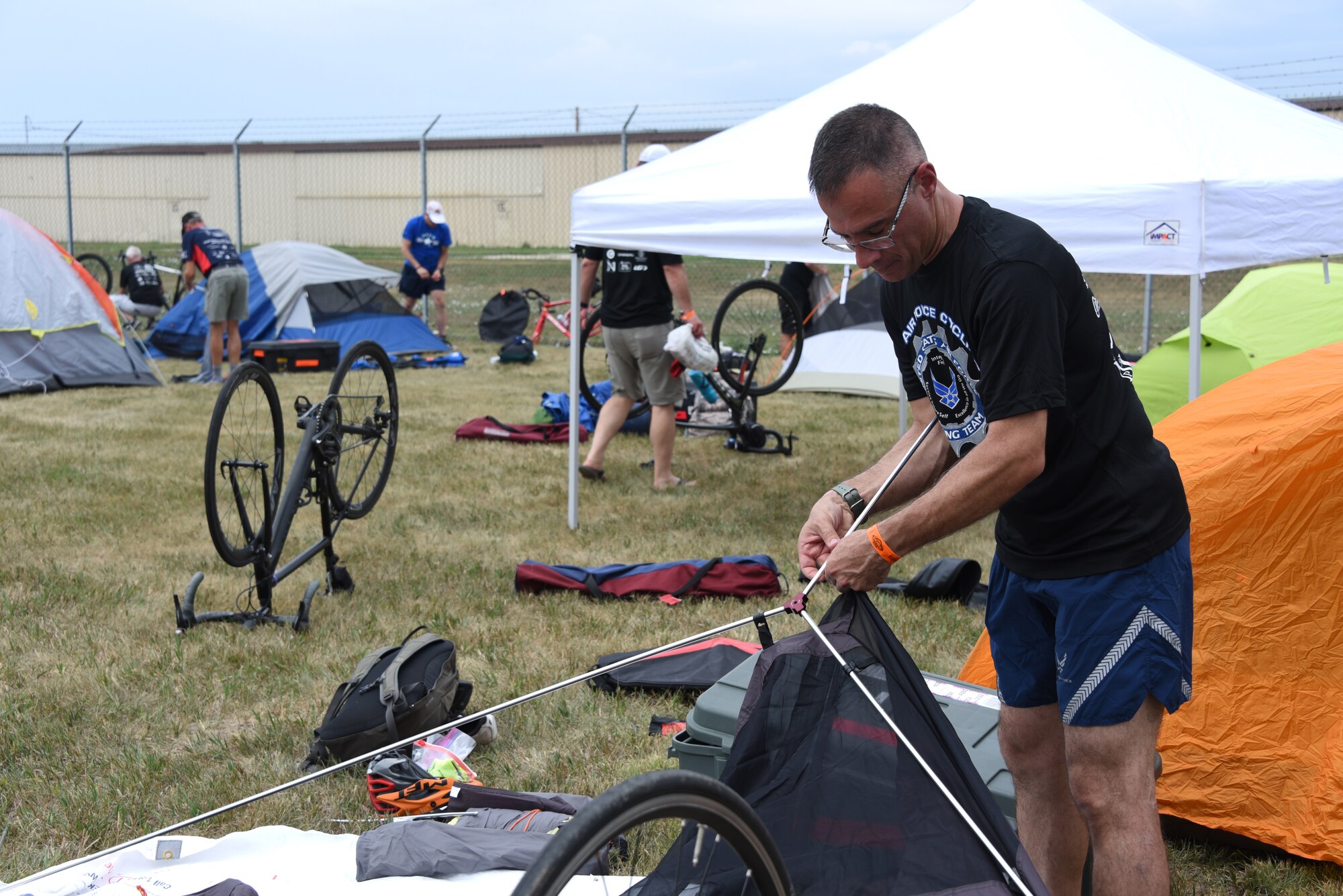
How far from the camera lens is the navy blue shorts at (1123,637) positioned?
2016 millimetres

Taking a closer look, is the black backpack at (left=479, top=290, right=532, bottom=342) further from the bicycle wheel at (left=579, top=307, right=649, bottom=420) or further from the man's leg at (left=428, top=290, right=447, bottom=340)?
the bicycle wheel at (left=579, top=307, right=649, bottom=420)

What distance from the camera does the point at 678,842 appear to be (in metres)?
1.73

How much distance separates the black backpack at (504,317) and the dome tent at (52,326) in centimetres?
443

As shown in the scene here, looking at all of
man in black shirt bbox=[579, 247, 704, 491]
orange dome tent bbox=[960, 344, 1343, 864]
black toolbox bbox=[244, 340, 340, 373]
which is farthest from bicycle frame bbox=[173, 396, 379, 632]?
black toolbox bbox=[244, 340, 340, 373]

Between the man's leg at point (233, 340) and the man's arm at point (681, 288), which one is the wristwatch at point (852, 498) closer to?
the man's arm at point (681, 288)

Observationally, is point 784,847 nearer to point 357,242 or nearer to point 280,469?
point 280,469

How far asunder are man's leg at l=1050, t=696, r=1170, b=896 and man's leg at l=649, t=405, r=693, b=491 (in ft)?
16.0

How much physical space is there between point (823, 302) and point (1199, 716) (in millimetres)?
6446

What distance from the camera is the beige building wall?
2678 centimetres

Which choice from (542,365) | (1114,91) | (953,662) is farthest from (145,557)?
(542,365)

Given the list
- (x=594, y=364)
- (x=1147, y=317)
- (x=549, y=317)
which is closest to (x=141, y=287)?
(x=549, y=317)

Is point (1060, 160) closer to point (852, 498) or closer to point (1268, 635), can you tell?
point (1268, 635)

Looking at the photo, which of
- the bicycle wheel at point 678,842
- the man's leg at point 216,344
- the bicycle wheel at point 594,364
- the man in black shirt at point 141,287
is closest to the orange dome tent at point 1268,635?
the bicycle wheel at point 678,842

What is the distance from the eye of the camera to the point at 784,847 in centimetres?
197
